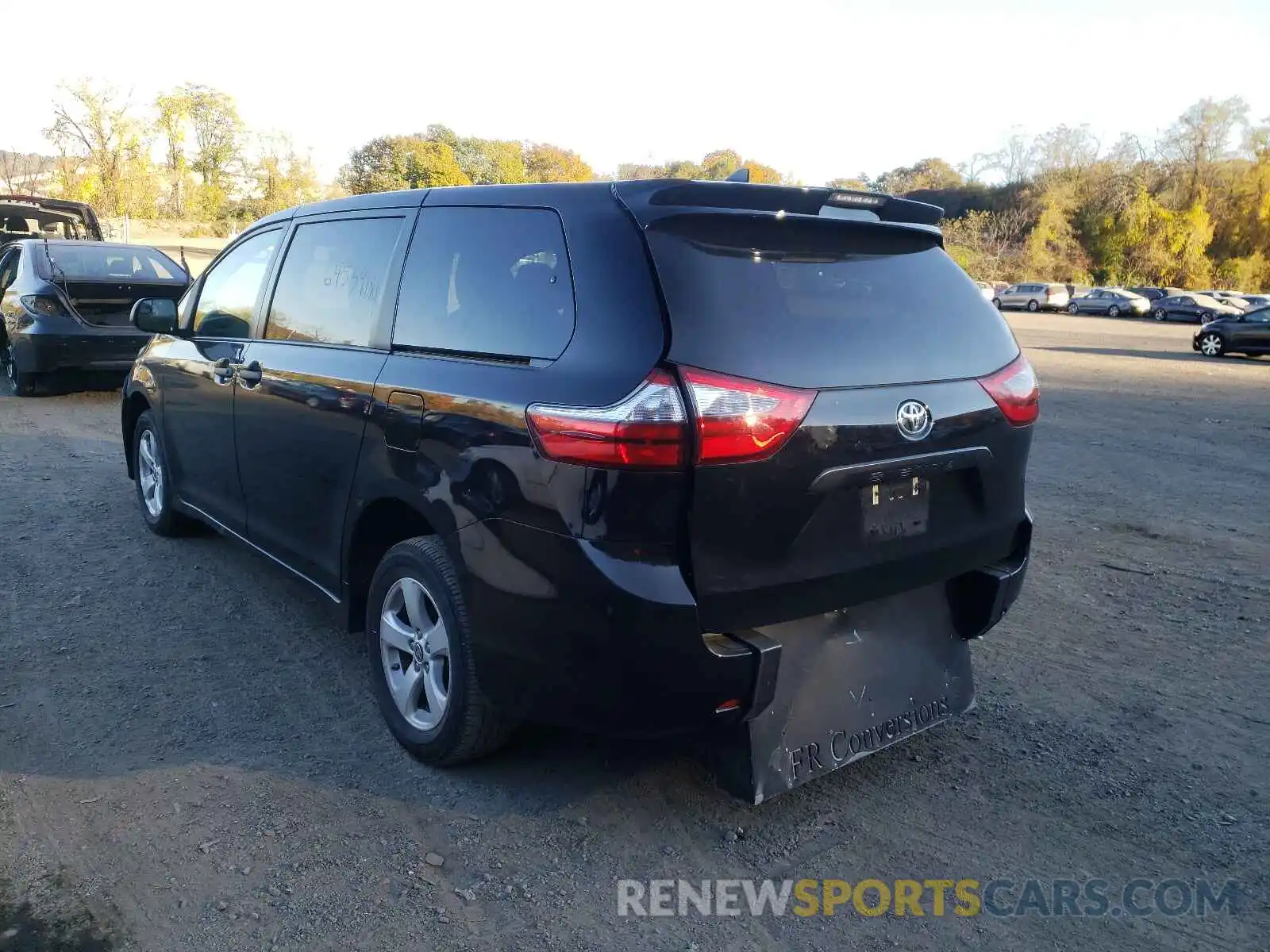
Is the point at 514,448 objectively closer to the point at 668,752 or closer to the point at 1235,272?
the point at 668,752

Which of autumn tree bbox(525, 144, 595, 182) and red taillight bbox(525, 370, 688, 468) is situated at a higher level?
autumn tree bbox(525, 144, 595, 182)

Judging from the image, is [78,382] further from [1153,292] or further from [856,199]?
[1153,292]

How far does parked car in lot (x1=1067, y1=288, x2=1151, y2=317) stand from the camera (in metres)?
46.3

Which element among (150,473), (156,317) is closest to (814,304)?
(156,317)

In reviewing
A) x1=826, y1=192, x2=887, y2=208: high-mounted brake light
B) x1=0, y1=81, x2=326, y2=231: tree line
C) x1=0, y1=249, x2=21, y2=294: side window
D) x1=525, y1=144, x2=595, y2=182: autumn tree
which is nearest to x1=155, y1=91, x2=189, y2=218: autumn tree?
x1=0, y1=81, x2=326, y2=231: tree line

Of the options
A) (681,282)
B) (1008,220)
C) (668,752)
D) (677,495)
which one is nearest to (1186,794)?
(668,752)

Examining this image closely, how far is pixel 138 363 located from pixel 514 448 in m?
4.08

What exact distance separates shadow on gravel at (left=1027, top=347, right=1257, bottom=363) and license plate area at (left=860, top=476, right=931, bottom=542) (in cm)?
2300

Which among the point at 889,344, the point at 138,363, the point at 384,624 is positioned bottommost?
the point at 384,624

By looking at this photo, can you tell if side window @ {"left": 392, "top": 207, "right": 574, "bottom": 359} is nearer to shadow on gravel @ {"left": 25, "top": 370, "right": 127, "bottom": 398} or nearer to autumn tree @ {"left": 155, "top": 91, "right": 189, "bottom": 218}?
shadow on gravel @ {"left": 25, "top": 370, "right": 127, "bottom": 398}

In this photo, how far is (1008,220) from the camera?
7769 cm

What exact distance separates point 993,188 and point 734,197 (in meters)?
99.6

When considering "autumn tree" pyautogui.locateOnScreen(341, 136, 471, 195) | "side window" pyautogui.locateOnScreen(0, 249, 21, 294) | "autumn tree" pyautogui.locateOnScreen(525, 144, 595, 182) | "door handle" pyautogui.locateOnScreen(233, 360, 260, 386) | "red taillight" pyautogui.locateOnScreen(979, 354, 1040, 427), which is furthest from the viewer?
"autumn tree" pyautogui.locateOnScreen(525, 144, 595, 182)

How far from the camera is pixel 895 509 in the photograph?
9.50 ft
